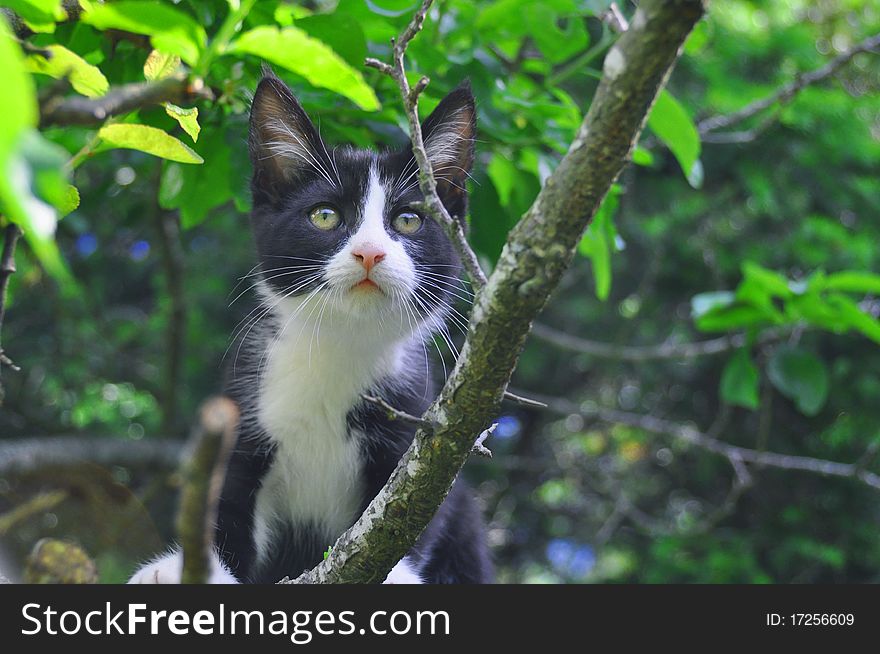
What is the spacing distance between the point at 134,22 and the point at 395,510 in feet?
3.01

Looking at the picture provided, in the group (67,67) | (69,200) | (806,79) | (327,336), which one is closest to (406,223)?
(327,336)

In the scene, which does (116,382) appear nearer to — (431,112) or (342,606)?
(431,112)

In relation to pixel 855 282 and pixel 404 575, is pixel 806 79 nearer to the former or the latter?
pixel 855 282

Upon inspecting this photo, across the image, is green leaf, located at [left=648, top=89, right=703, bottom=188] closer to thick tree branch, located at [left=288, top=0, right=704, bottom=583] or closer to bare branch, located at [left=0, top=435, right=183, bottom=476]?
thick tree branch, located at [left=288, top=0, right=704, bottom=583]

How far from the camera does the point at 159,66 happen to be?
1.43 metres

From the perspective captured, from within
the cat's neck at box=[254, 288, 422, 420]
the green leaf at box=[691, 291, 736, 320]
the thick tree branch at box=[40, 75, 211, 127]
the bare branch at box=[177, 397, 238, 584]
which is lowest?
the bare branch at box=[177, 397, 238, 584]

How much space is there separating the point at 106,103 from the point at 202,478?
45cm

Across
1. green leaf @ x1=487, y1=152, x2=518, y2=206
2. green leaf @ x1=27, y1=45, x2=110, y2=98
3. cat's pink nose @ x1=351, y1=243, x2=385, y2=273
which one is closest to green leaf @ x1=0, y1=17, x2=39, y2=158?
green leaf @ x1=27, y1=45, x2=110, y2=98

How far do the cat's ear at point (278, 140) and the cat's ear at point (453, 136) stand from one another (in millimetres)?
318

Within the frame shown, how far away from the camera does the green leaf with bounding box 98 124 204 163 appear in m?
1.28

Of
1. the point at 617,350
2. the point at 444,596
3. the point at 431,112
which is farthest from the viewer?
the point at 617,350

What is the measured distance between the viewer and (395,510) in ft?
5.16

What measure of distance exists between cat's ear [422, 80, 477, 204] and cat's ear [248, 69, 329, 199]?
32cm

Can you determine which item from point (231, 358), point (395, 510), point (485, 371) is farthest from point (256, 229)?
point (485, 371)
